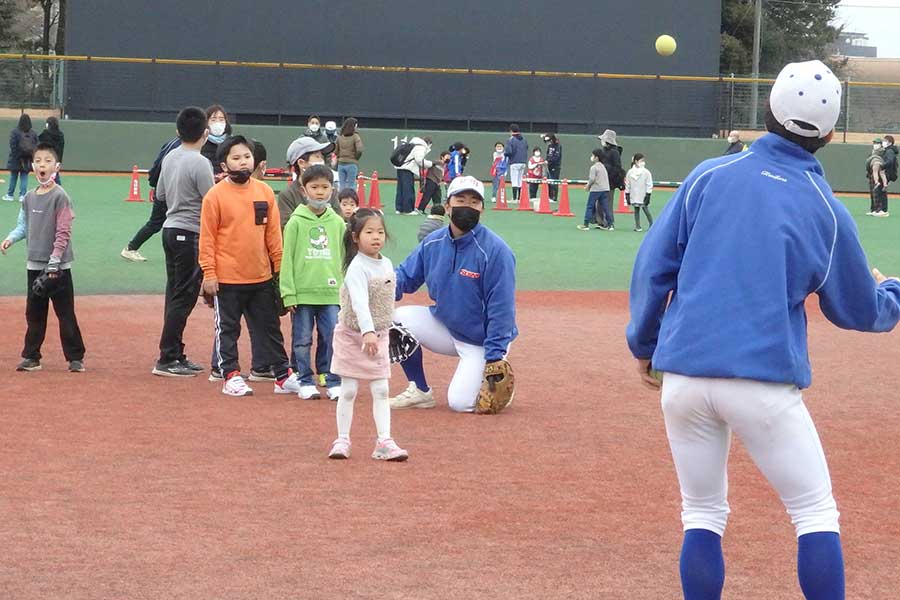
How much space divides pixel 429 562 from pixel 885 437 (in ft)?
13.3

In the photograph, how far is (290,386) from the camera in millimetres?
9641

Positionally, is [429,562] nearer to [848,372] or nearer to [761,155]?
[761,155]

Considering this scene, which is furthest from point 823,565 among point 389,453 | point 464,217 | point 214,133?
point 214,133

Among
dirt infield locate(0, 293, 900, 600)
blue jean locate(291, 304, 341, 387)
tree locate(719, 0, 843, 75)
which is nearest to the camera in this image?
dirt infield locate(0, 293, 900, 600)

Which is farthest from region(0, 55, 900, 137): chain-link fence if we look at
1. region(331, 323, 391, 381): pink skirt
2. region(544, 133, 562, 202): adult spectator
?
region(331, 323, 391, 381): pink skirt

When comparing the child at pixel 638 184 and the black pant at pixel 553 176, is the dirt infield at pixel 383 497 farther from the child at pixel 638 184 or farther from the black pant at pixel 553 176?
the black pant at pixel 553 176

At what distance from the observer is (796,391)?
4.21 meters

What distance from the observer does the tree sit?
5544cm

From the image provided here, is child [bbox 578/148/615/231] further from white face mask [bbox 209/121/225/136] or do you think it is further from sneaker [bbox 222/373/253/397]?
sneaker [bbox 222/373/253/397]

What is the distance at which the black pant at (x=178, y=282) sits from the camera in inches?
403

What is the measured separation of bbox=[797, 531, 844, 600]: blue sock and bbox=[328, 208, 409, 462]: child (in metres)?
3.54

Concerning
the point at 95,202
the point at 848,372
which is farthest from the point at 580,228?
the point at 848,372

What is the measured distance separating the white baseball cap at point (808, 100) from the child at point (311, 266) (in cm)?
531

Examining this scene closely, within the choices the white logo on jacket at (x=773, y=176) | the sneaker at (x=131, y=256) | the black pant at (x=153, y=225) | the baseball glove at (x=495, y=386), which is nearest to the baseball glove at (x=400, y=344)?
the baseball glove at (x=495, y=386)
